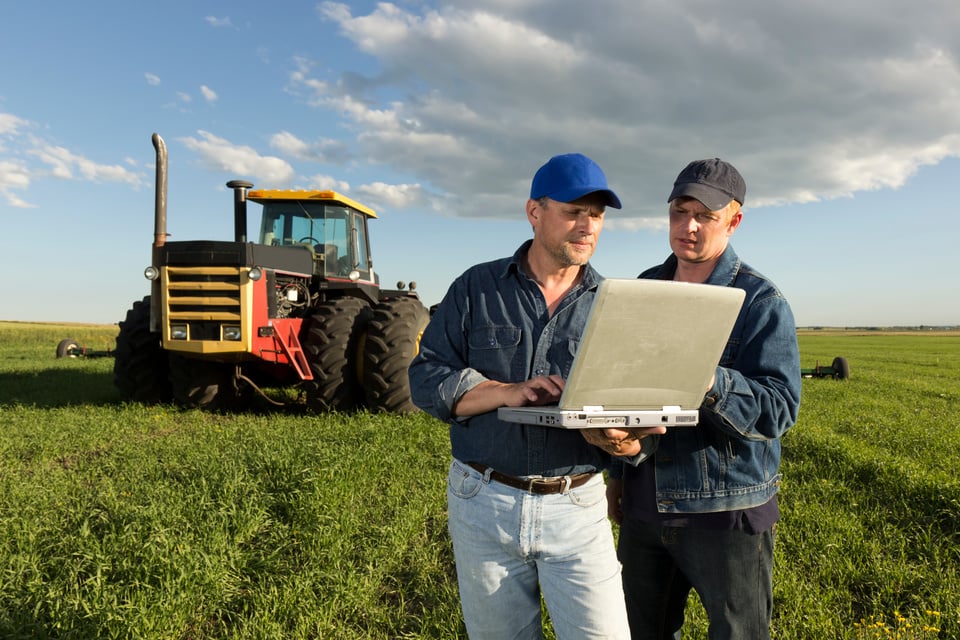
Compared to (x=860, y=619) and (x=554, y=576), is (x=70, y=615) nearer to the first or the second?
(x=554, y=576)

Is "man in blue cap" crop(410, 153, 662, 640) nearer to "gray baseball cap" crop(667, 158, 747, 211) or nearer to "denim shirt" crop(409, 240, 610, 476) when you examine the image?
"denim shirt" crop(409, 240, 610, 476)

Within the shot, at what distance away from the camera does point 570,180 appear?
1850 mm

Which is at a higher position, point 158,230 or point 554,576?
point 158,230

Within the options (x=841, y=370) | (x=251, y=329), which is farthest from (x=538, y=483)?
(x=841, y=370)

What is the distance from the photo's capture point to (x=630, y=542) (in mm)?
2131

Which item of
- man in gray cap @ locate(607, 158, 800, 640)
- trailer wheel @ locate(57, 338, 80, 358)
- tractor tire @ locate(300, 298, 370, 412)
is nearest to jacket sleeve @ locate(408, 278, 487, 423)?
man in gray cap @ locate(607, 158, 800, 640)

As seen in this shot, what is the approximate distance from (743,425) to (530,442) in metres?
0.58

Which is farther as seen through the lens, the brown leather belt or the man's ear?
the man's ear

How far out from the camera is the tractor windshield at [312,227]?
8336mm

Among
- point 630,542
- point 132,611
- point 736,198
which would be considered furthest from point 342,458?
point 736,198

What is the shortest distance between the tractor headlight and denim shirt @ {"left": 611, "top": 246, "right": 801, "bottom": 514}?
5618mm

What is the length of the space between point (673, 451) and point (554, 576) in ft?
1.67

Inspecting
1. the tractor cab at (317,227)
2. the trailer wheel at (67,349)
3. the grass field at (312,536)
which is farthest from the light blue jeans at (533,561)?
the trailer wheel at (67,349)

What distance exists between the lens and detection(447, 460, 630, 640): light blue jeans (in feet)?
5.86
